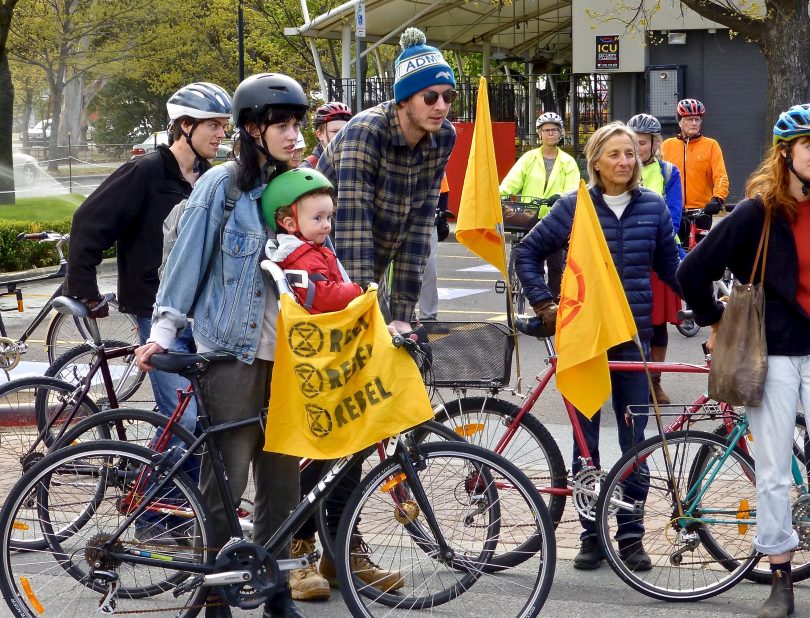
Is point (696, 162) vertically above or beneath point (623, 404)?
above

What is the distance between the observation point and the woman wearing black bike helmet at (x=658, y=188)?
7.59m

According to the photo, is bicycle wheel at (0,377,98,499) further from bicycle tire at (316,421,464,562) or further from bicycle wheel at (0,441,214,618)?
bicycle tire at (316,421,464,562)

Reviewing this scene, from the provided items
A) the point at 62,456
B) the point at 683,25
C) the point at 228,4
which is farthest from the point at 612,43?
the point at 62,456

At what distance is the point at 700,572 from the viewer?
191 inches

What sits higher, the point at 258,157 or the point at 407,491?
the point at 258,157

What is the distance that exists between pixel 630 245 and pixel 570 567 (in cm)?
142

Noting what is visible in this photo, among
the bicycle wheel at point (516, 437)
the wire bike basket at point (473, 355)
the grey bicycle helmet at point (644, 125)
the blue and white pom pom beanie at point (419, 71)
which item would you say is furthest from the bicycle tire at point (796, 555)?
the grey bicycle helmet at point (644, 125)

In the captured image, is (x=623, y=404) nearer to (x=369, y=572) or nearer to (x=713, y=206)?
(x=369, y=572)

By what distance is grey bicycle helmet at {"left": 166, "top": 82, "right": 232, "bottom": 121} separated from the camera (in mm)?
5398

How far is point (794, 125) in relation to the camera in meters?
4.36

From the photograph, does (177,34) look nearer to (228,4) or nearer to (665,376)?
(228,4)

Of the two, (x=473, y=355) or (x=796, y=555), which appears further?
(x=473, y=355)

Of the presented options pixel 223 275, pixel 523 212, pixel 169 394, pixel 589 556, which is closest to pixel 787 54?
pixel 523 212

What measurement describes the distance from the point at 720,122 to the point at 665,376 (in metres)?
15.3
